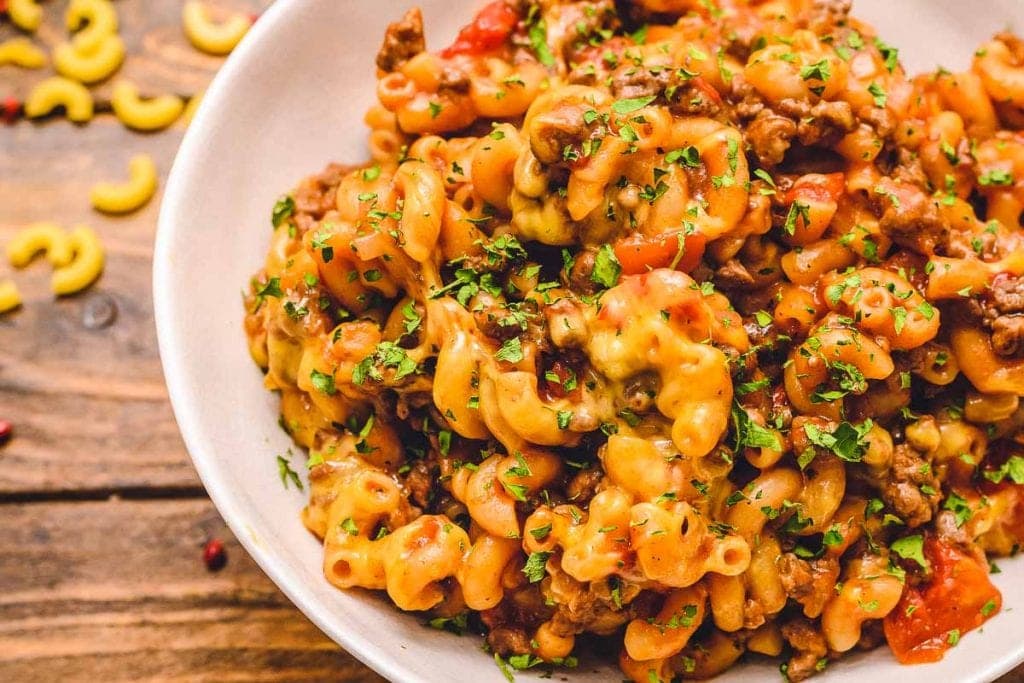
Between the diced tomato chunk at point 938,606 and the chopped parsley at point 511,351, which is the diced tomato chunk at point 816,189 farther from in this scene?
the diced tomato chunk at point 938,606

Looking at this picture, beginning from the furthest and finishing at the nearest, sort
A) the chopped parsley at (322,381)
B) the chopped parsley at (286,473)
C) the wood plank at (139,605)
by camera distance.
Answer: the wood plank at (139,605)
the chopped parsley at (286,473)
the chopped parsley at (322,381)

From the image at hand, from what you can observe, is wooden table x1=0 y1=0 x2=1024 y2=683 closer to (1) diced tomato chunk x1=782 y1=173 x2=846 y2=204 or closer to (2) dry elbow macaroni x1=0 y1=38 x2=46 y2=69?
(2) dry elbow macaroni x1=0 y1=38 x2=46 y2=69

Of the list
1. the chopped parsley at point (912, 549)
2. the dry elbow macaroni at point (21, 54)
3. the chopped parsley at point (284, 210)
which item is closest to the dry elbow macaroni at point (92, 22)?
the dry elbow macaroni at point (21, 54)

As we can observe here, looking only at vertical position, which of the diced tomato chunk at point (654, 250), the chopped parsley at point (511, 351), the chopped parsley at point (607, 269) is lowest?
the chopped parsley at point (511, 351)

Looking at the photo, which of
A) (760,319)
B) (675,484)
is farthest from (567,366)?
(760,319)

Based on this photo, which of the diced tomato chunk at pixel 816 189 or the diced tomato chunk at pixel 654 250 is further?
the diced tomato chunk at pixel 816 189

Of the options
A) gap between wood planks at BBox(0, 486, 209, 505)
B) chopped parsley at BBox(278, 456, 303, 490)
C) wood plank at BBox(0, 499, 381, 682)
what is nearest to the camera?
chopped parsley at BBox(278, 456, 303, 490)

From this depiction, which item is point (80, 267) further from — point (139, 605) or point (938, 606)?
point (938, 606)

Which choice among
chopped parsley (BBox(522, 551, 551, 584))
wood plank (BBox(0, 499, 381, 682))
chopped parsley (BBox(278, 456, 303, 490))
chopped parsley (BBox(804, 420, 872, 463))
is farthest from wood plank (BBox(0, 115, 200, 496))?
chopped parsley (BBox(804, 420, 872, 463))

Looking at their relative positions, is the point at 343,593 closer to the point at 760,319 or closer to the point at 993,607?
the point at 760,319
